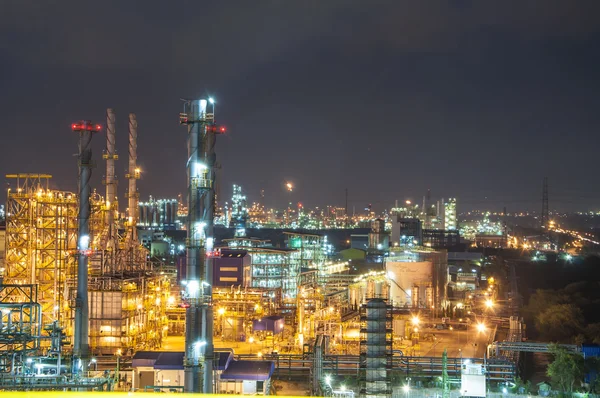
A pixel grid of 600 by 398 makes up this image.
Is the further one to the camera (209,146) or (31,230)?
(31,230)

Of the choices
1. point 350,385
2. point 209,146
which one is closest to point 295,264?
point 350,385

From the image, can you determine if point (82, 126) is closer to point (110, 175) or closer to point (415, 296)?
point (110, 175)

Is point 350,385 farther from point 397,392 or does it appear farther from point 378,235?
point 378,235

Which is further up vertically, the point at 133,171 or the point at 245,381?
the point at 133,171

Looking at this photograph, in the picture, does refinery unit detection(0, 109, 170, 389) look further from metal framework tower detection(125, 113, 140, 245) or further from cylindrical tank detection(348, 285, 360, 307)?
cylindrical tank detection(348, 285, 360, 307)

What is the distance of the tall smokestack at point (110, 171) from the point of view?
87.7ft

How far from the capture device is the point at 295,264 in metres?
40.6

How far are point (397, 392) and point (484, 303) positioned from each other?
1772cm

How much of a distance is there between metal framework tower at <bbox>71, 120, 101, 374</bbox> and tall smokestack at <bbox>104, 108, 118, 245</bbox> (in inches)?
293

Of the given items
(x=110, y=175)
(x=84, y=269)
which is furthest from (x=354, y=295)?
(x=84, y=269)

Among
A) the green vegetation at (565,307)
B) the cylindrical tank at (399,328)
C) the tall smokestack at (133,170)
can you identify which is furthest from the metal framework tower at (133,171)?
the green vegetation at (565,307)

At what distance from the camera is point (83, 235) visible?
18.6 m

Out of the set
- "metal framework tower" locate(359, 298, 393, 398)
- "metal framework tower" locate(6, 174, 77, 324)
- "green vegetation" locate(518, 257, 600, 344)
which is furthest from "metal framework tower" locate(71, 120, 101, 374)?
"green vegetation" locate(518, 257, 600, 344)

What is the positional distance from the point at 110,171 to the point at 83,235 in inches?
373
